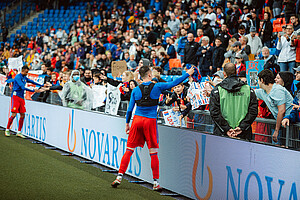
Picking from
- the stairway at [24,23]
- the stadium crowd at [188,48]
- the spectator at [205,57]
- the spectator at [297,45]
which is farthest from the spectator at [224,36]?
the stairway at [24,23]

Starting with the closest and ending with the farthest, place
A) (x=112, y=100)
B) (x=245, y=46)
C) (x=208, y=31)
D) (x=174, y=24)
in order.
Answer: (x=112, y=100)
(x=245, y=46)
(x=208, y=31)
(x=174, y=24)

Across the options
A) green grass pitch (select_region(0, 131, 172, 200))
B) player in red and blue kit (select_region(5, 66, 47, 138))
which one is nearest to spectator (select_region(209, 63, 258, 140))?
green grass pitch (select_region(0, 131, 172, 200))

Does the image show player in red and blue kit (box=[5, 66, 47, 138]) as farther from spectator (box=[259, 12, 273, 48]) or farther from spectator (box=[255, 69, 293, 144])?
spectator (box=[255, 69, 293, 144])

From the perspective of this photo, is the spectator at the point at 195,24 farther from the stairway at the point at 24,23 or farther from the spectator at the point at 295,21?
the stairway at the point at 24,23

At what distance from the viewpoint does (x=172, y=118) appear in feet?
23.1

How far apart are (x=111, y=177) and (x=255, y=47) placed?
6.44 metres

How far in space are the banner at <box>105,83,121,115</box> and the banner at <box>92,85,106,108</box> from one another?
40 cm

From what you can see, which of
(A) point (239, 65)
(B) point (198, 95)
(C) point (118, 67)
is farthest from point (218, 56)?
(B) point (198, 95)

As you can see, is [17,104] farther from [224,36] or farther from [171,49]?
[224,36]

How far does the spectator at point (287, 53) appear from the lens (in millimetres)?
9961

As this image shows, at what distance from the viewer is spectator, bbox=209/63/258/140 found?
5578mm

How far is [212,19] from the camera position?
46.3 ft

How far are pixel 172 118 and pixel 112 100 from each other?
214 cm

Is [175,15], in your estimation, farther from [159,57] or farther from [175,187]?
[175,187]
